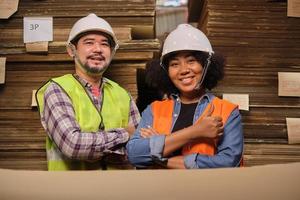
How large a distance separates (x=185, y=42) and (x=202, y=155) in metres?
0.47

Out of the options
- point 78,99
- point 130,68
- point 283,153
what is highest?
point 130,68

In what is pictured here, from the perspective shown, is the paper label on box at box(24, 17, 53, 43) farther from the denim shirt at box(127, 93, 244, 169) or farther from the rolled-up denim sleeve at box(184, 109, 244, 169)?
the rolled-up denim sleeve at box(184, 109, 244, 169)

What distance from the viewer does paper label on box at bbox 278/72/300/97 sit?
239 cm

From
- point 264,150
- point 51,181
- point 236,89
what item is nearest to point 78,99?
point 236,89

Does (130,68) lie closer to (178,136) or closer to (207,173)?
(178,136)

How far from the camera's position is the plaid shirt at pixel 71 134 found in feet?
5.66

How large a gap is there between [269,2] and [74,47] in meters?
1.16

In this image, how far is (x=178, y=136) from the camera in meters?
1.49

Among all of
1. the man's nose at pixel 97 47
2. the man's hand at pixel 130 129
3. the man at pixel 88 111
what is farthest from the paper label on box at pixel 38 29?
the man's hand at pixel 130 129

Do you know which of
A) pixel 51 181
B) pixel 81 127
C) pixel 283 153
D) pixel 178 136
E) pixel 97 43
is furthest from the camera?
pixel 283 153

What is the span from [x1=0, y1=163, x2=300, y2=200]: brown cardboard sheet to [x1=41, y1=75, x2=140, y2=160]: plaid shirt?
1.21m

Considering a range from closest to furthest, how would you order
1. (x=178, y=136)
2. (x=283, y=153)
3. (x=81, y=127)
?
1. (x=178, y=136)
2. (x=81, y=127)
3. (x=283, y=153)

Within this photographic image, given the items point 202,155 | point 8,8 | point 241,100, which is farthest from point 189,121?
point 8,8

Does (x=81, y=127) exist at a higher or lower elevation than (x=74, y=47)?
lower
